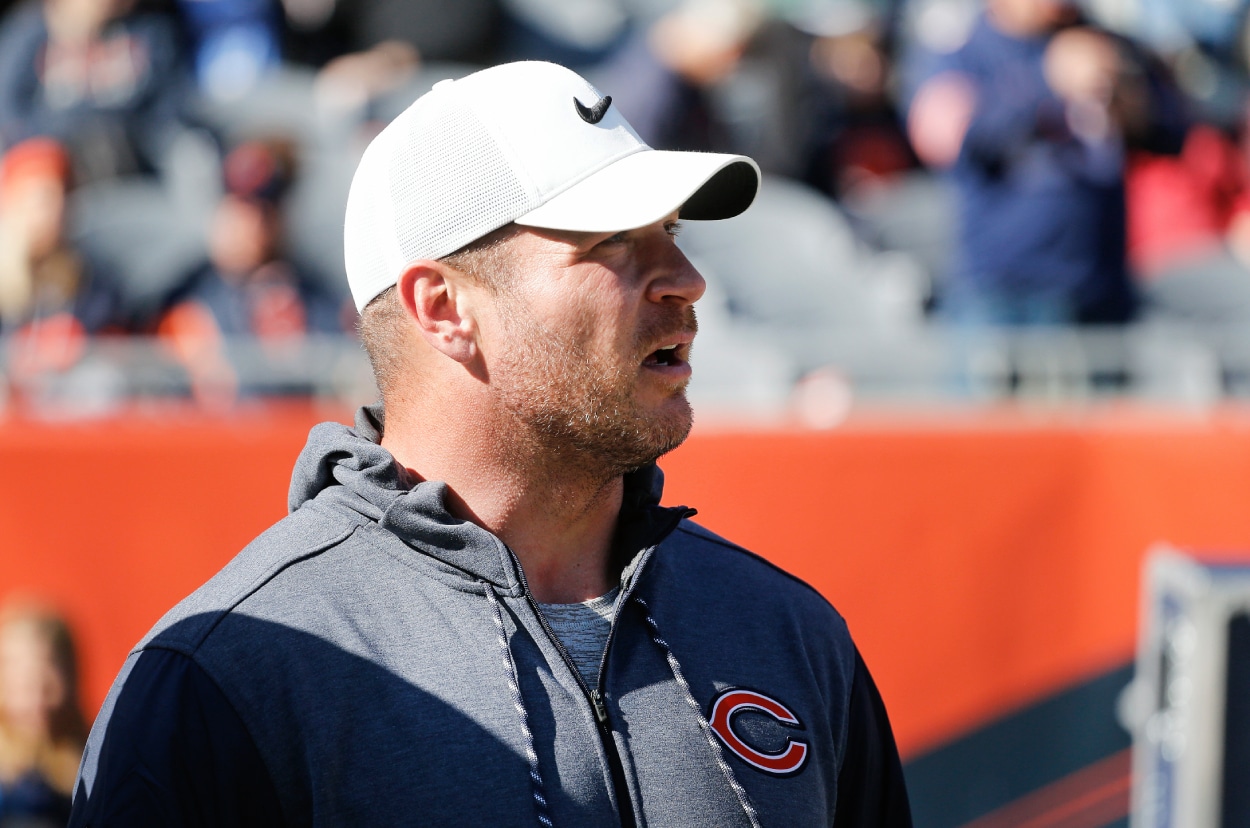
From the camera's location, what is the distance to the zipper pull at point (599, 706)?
161 centimetres

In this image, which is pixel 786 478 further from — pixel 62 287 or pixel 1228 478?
pixel 62 287

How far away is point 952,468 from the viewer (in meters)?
4.07

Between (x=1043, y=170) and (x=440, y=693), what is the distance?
4672 millimetres

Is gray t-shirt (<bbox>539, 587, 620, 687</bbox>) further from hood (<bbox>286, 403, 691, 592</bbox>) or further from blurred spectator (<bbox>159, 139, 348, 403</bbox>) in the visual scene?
blurred spectator (<bbox>159, 139, 348, 403</bbox>)

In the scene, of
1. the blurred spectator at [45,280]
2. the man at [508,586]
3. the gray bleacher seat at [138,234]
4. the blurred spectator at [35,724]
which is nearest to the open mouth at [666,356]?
the man at [508,586]

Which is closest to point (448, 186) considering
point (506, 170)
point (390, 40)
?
point (506, 170)

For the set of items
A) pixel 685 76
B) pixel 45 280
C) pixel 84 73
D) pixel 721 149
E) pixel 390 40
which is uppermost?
pixel 390 40

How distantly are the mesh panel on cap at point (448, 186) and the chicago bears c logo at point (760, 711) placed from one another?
0.64m

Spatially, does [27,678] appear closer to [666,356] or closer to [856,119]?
[666,356]

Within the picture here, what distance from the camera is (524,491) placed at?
1786mm

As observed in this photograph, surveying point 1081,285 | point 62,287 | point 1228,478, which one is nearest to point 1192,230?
point 1081,285

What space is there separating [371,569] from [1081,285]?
444cm

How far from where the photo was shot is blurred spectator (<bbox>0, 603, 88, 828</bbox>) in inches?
144

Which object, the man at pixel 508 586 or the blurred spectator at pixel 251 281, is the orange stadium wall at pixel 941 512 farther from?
the man at pixel 508 586
